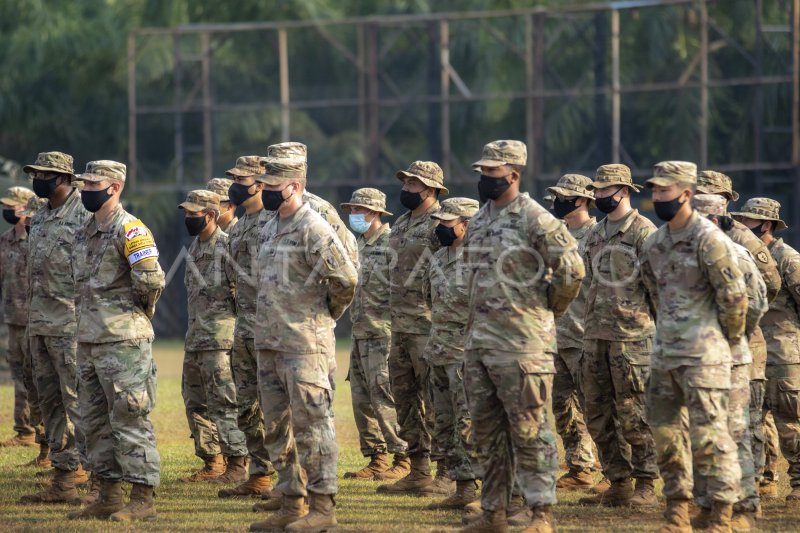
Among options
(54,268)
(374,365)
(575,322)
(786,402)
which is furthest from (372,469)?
(786,402)

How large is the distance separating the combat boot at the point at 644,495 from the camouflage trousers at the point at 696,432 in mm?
1148

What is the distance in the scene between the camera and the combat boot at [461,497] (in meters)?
9.00

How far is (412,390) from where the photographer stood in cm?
1031

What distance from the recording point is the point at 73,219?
9.68 m

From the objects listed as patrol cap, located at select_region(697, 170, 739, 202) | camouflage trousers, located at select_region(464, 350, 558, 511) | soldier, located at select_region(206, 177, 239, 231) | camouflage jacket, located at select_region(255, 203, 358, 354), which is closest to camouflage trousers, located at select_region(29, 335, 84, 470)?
soldier, located at select_region(206, 177, 239, 231)

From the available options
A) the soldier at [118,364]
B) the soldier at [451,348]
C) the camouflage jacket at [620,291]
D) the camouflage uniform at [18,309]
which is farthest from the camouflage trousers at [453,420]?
the camouflage uniform at [18,309]

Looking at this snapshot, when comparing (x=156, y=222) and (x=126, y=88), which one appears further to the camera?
(x=126, y=88)

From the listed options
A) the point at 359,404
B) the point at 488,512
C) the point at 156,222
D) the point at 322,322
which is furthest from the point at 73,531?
the point at 156,222

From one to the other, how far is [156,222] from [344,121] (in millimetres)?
5060

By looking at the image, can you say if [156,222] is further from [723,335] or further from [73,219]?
[723,335]

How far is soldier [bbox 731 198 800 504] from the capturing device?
970 centimetres

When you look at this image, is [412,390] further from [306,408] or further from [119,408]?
[119,408]

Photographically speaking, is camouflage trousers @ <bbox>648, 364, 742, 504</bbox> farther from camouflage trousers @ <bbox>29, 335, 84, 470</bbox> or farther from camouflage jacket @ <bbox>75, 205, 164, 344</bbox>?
camouflage trousers @ <bbox>29, 335, 84, 470</bbox>

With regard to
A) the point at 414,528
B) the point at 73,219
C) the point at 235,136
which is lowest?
the point at 414,528
